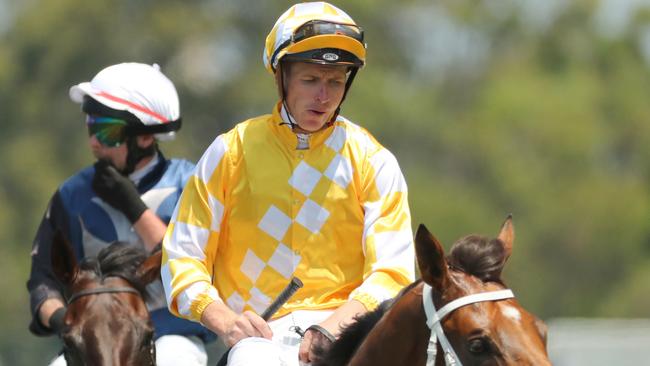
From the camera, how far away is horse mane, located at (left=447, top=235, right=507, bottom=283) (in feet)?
16.2

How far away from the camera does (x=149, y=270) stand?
6707 millimetres

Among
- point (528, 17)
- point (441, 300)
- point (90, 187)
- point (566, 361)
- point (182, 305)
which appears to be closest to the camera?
point (441, 300)

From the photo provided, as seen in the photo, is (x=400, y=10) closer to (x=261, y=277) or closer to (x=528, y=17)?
(x=528, y=17)

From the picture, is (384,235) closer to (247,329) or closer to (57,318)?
(247,329)

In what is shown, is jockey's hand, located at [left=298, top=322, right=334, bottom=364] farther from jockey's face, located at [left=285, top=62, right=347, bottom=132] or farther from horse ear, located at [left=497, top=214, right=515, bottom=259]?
jockey's face, located at [left=285, top=62, right=347, bottom=132]

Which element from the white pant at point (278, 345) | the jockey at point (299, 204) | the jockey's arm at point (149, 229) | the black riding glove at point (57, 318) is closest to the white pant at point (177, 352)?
the black riding glove at point (57, 318)

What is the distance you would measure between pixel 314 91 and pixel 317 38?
0.78ft

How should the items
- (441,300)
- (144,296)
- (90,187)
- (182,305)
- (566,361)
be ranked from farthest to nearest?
(566,361), (90,187), (144,296), (182,305), (441,300)

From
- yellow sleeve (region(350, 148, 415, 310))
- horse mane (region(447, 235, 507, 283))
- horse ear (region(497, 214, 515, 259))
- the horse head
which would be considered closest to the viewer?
the horse head

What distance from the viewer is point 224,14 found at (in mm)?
35469

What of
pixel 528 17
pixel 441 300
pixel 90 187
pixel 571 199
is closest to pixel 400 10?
pixel 528 17

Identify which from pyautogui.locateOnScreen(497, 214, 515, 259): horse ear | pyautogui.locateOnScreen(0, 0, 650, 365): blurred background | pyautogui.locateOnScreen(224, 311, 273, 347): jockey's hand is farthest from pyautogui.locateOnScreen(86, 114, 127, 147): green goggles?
pyautogui.locateOnScreen(0, 0, 650, 365): blurred background

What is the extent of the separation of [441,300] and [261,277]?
125cm

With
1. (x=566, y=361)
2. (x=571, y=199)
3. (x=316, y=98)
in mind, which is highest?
(x=316, y=98)
